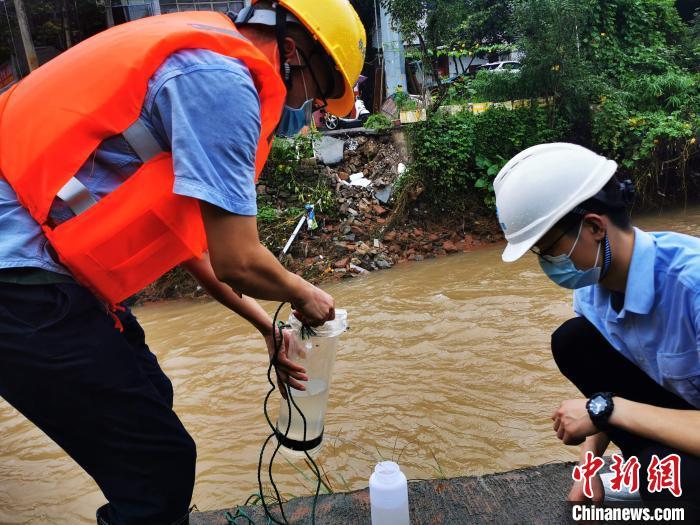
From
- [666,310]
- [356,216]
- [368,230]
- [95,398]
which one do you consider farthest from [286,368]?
[356,216]

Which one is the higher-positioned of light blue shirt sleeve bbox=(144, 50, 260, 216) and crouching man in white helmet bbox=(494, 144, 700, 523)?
light blue shirt sleeve bbox=(144, 50, 260, 216)

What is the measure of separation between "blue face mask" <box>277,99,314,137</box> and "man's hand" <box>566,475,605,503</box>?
1667mm

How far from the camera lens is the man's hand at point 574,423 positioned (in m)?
1.65

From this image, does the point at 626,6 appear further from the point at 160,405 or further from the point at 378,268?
the point at 160,405

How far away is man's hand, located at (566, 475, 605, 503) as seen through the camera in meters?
1.99

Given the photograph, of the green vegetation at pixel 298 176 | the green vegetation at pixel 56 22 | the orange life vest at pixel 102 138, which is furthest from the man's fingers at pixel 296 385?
the green vegetation at pixel 56 22

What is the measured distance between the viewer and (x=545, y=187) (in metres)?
1.67

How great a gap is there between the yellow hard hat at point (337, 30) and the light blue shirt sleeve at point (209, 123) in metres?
0.41

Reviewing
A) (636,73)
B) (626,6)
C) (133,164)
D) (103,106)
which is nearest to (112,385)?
(133,164)

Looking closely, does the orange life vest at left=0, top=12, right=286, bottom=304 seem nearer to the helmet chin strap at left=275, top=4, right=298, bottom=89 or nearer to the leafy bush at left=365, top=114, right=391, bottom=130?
the helmet chin strap at left=275, top=4, right=298, bottom=89

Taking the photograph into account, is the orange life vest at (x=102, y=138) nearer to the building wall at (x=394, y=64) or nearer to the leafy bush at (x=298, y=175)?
the leafy bush at (x=298, y=175)

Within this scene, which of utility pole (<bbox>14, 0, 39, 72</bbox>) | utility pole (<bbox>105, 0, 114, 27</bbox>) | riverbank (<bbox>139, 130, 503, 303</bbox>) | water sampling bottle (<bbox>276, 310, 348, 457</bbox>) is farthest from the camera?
utility pole (<bbox>105, 0, 114, 27</bbox>)

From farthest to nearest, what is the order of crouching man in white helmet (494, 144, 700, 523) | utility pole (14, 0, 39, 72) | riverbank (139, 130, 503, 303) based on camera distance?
utility pole (14, 0, 39, 72) < riverbank (139, 130, 503, 303) < crouching man in white helmet (494, 144, 700, 523)

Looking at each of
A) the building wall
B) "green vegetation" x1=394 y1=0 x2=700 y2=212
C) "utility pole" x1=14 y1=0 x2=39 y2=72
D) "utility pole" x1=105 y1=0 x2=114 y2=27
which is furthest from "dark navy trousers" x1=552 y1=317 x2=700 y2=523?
"utility pole" x1=105 y1=0 x2=114 y2=27
